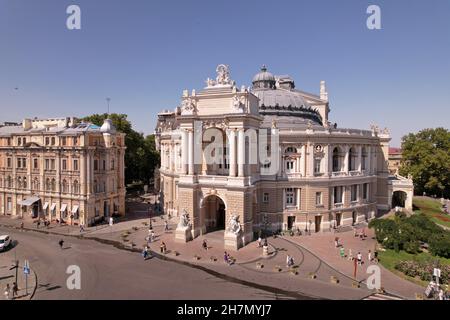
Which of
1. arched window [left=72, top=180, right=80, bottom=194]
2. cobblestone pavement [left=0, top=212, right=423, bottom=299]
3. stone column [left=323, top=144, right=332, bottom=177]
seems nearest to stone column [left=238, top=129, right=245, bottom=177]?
cobblestone pavement [left=0, top=212, right=423, bottom=299]

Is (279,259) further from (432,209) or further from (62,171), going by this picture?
(432,209)

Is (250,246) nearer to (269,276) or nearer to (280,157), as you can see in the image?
(269,276)

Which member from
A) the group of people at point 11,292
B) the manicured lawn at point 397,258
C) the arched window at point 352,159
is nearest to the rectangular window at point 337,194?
the arched window at point 352,159

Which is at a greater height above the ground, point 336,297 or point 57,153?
point 57,153

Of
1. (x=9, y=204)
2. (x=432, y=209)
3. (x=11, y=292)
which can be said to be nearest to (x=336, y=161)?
(x=432, y=209)

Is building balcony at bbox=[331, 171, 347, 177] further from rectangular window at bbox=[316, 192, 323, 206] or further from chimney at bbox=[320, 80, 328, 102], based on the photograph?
chimney at bbox=[320, 80, 328, 102]
